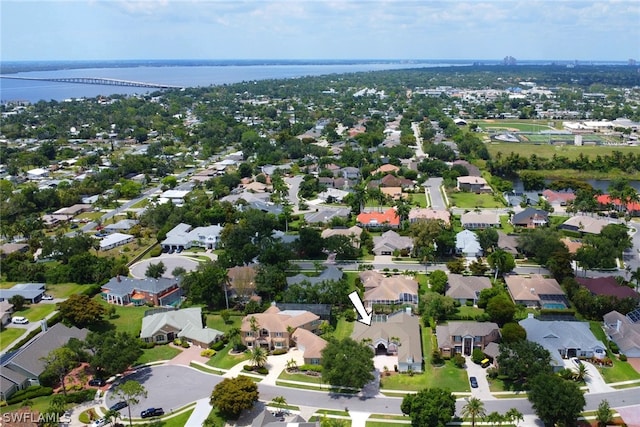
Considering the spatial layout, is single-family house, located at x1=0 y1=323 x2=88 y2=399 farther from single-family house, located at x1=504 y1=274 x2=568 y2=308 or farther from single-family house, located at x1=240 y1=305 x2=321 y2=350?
single-family house, located at x1=504 y1=274 x2=568 y2=308

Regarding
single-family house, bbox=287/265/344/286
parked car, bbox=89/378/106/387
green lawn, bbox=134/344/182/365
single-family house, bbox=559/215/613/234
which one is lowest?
green lawn, bbox=134/344/182/365

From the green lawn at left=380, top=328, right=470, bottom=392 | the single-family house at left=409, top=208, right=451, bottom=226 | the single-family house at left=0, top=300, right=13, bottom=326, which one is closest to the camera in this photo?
the green lawn at left=380, top=328, right=470, bottom=392

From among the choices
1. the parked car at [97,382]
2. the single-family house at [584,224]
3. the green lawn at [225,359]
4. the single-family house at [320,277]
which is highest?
the single-family house at [584,224]

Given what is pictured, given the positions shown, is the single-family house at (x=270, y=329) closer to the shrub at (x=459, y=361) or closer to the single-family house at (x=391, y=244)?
the shrub at (x=459, y=361)

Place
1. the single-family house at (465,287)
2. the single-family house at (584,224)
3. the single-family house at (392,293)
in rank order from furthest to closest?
the single-family house at (584,224) < the single-family house at (465,287) < the single-family house at (392,293)

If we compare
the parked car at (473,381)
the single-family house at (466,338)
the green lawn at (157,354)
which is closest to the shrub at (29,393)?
the green lawn at (157,354)

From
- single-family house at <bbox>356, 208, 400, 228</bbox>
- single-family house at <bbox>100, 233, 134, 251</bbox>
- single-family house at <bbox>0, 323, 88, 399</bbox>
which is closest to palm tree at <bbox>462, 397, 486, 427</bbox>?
single-family house at <bbox>0, 323, 88, 399</bbox>

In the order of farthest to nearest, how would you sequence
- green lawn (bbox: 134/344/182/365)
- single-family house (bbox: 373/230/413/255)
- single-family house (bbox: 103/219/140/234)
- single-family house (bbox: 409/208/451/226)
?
single-family house (bbox: 103/219/140/234) < single-family house (bbox: 409/208/451/226) < single-family house (bbox: 373/230/413/255) < green lawn (bbox: 134/344/182/365)

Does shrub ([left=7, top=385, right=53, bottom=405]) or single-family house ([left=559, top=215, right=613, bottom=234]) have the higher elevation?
single-family house ([left=559, top=215, right=613, bottom=234])
